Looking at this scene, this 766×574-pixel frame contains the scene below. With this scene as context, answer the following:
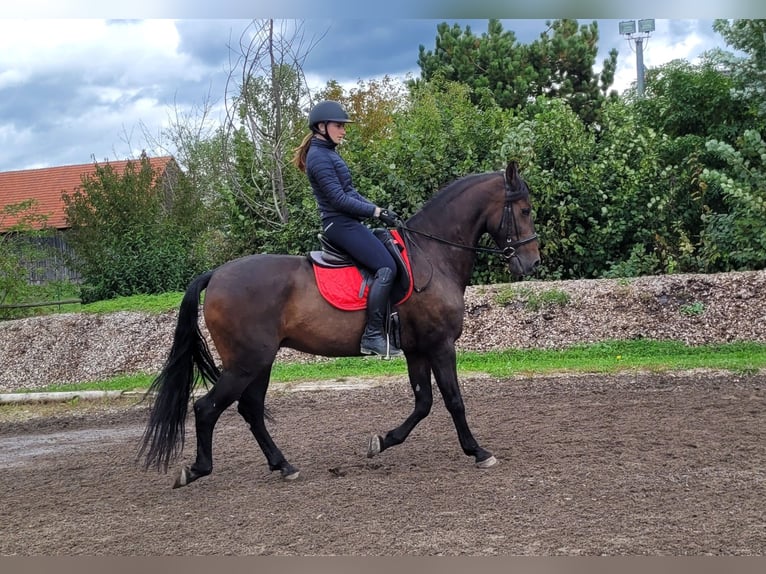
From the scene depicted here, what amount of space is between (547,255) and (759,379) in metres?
6.53

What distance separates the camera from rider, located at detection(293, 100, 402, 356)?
642cm

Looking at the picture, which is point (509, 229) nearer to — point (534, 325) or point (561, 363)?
point (561, 363)

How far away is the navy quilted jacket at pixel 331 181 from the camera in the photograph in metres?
6.42

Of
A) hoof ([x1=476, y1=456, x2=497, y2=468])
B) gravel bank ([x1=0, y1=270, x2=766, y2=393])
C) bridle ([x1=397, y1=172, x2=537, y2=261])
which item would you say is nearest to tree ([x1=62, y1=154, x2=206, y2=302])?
gravel bank ([x1=0, y1=270, x2=766, y2=393])

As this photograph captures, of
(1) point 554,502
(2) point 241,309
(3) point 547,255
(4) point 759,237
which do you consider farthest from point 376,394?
(4) point 759,237

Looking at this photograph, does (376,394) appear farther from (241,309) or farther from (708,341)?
(708,341)

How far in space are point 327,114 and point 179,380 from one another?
2616 mm

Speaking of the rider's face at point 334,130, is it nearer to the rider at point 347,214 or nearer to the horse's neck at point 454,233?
the rider at point 347,214

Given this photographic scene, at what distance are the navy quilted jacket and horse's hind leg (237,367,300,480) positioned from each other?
60.3 inches

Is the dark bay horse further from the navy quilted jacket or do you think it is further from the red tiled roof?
the red tiled roof

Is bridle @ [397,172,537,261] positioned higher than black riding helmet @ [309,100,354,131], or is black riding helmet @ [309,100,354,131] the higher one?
black riding helmet @ [309,100,354,131]

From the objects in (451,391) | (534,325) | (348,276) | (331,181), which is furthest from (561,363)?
(331,181)

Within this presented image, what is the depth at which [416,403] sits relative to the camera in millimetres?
6848

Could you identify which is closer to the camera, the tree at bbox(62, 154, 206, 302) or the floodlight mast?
the tree at bbox(62, 154, 206, 302)
